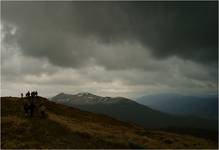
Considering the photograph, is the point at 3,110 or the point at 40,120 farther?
the point at 3,110

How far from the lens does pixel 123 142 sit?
38719 mm

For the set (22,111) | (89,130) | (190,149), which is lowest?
(190,149)

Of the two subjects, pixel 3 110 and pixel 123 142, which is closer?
pixel 123 142

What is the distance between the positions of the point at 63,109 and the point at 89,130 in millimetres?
18309


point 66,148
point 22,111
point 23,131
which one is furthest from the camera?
point 22,111

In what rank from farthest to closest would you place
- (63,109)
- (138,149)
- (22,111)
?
(63,109)
(22,111)
(138,149)

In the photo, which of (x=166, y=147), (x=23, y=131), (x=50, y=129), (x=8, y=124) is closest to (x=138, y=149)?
(x=166, y=147)

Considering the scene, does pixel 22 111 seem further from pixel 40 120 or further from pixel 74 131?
pixel 74 131

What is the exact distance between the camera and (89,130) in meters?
43.7

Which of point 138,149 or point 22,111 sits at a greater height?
point 22,111

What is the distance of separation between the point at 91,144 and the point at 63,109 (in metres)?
25.4

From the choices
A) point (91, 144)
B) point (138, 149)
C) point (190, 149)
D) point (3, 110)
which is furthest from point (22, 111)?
point (190, 149)

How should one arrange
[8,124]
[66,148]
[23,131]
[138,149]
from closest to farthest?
[66,148] → [138,149] → [23,131] → [8,124]

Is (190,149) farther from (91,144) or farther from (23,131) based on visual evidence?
(23,131)
